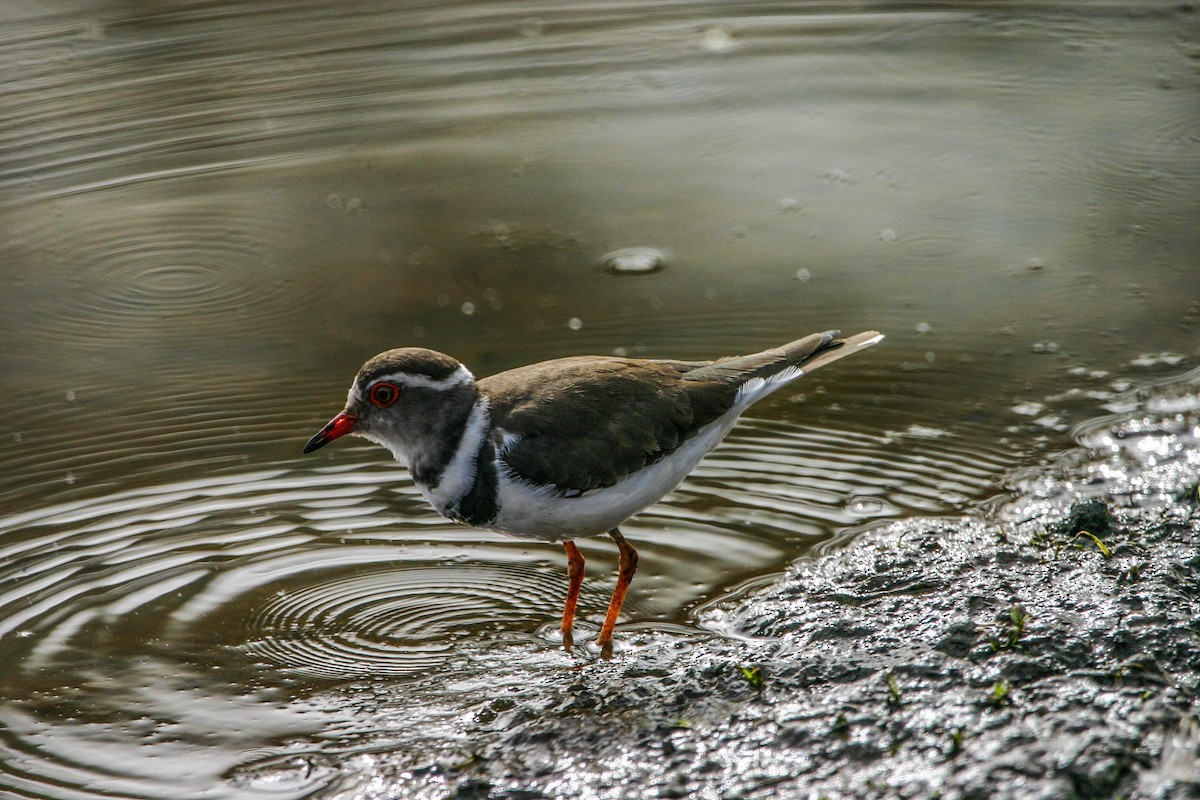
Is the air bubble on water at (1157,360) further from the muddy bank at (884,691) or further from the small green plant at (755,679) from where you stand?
the small green plant at (755,679)

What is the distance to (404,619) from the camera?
5.39 meters

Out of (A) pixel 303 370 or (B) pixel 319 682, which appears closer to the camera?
(B) pixel 319 682

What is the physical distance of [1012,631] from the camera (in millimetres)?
4293

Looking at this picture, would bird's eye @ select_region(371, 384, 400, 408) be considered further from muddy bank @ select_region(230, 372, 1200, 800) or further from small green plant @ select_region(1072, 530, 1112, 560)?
small green plant @ select_region(1072, 530, 1112, 560)

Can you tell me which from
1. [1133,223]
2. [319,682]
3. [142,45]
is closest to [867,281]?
[1133,223]

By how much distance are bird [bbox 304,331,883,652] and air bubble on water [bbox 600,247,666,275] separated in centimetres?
279

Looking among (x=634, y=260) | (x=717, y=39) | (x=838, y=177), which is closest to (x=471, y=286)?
(x=634, y=260)

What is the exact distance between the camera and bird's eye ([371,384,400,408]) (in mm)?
5258

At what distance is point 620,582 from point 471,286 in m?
3.36

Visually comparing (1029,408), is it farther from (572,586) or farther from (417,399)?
(417,399)

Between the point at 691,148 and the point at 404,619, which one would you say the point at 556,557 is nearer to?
the point at 404,619

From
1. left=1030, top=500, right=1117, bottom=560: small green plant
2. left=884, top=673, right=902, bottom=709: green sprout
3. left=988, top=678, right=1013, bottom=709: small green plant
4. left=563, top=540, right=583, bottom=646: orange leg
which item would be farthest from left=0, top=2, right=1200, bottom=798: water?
left=988, top=678, right=1013, bottom=709: small green plant

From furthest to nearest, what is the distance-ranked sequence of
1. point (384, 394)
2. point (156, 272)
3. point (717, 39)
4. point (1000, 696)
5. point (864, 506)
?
point (717, 39), point (156, 272), point (864, 506), point (384, 394), point (1000, 696)

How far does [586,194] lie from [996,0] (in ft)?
15.9
